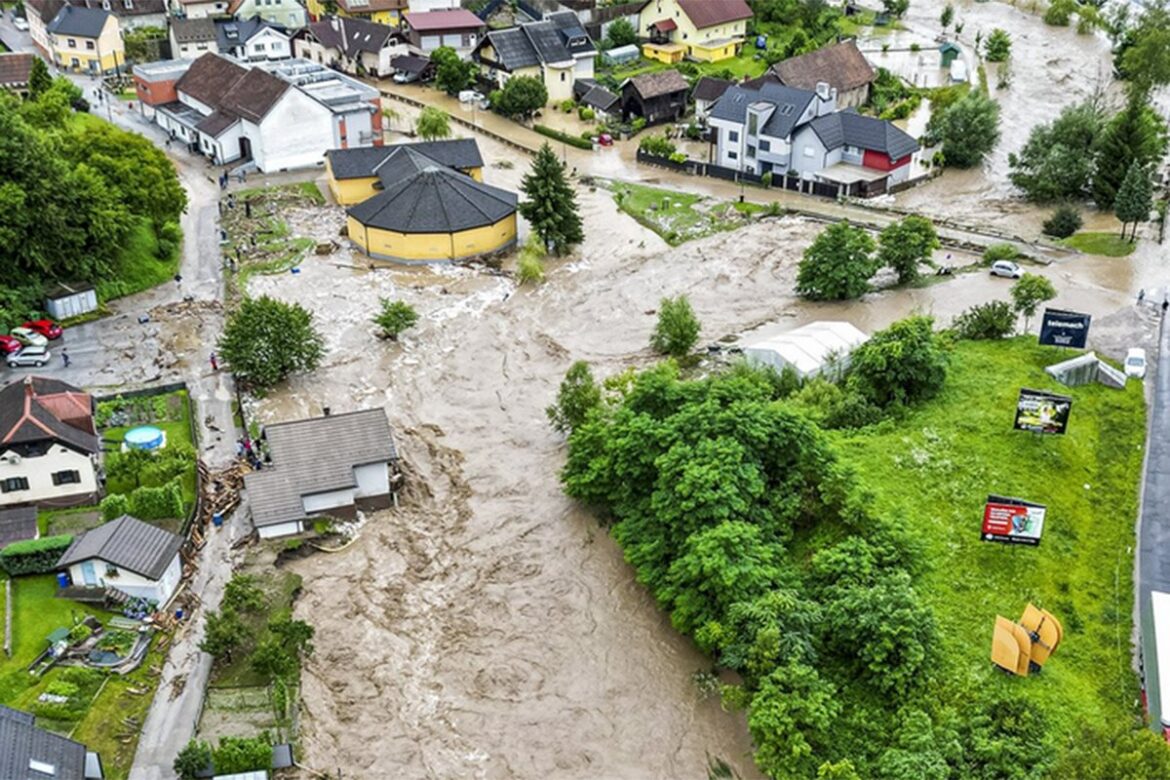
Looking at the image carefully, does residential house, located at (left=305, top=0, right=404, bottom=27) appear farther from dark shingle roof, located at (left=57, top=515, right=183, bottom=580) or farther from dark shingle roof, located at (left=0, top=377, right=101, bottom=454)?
dark shingle roof, located at (left=57, top=515, right=183, bottom=580)

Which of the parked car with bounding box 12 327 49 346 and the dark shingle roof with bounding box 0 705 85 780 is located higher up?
the parked car with bounding box 12 327 49 346

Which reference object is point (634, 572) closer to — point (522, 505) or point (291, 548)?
point (522, 505)

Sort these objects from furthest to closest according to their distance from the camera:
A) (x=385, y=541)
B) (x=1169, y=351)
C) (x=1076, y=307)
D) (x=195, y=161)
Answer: (x=195, y=161), (x=1076, y=307), (x=1169, y=351), (x=385, y=541)

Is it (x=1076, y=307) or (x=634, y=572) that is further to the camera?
(x=1076, y=307)

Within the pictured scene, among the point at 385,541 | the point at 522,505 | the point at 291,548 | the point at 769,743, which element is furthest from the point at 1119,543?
the point at 291,548

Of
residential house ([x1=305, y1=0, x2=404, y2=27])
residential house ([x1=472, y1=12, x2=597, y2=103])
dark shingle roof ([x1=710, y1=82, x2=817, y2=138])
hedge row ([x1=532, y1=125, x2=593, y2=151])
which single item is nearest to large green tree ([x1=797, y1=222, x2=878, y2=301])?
dark shingle roof ([x1=710, y1=82, x2=817, y2=138])
